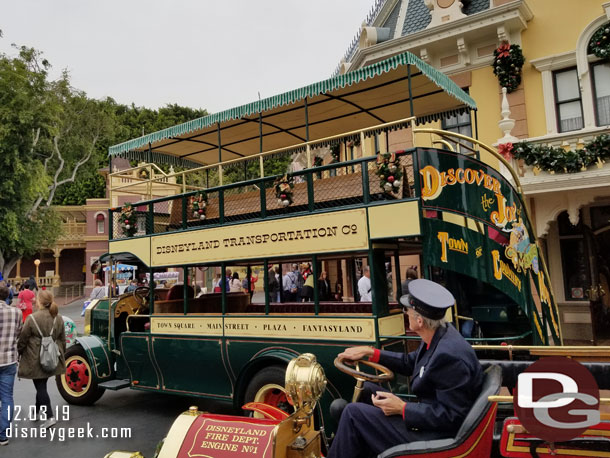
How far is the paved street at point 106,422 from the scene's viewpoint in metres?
5.38

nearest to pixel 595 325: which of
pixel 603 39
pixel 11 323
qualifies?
pixel 603 39

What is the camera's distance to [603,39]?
981 cm

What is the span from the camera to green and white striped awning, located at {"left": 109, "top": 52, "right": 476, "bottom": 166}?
5.76 meters

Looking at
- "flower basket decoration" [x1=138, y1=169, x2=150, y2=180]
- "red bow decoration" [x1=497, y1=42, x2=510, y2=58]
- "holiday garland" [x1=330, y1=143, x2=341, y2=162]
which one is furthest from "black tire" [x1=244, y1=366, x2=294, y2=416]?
"red bow decoration" [x1=497, y1=42, x2=510, y2=58]

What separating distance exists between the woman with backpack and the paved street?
431 mm

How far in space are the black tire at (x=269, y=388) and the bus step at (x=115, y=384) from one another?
7.65 feet

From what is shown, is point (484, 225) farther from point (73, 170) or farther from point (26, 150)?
point (73, 170)

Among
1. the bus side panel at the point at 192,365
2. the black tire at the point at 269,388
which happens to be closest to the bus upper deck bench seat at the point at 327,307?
the bus side panel at the point at 192,365

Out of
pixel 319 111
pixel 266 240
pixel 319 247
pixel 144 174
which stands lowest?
pixel 319 247

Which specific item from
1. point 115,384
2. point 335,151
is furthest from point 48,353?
point 335,151

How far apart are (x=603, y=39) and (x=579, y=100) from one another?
1.29 meters

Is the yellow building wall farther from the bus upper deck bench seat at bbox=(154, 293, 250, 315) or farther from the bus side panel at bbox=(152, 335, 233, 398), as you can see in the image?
the bus side panel at bbox=(152, 335, 233, 398)

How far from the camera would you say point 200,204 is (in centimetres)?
654

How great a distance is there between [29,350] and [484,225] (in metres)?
5.81
